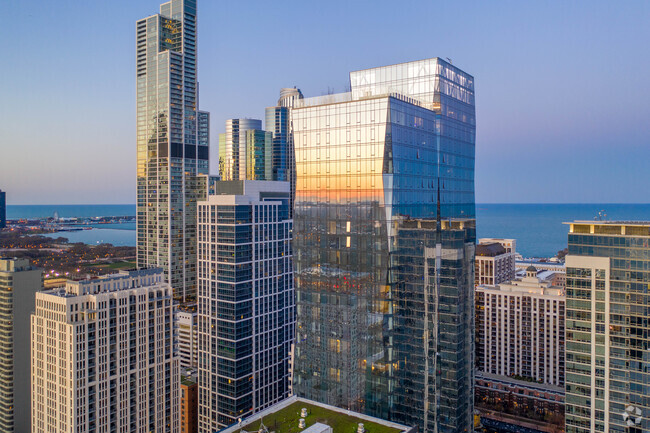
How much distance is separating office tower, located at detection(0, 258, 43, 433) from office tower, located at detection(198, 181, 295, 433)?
4022 centimetres

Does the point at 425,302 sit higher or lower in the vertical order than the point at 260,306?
higher

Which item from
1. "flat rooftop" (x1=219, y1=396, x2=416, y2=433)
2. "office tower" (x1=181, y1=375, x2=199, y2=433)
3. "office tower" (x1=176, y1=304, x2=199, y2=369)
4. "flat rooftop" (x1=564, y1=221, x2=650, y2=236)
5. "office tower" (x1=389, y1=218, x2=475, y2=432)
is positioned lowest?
"office tower" (x1=181, y1=375, x2=199, y2=433)

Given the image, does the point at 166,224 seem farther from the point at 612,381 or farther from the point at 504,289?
the point at 612,381

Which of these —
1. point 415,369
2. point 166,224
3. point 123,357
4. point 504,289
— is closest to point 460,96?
point 415,369

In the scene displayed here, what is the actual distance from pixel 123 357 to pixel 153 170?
110556 mm

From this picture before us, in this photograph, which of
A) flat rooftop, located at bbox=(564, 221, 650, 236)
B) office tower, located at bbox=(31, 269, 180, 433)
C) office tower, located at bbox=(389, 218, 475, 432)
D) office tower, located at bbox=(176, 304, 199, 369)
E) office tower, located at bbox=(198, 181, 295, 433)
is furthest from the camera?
office tower, located at bbox=(176, 304, 199, 369)

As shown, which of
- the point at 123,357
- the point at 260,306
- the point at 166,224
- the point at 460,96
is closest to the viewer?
the point at 460,96

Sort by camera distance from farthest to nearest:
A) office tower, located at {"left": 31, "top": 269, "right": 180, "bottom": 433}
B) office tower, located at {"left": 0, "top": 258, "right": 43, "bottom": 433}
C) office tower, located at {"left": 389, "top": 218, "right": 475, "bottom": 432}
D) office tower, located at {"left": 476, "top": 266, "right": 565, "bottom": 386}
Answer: office tower, located at {"left": 476, "top": 266, "right": 565, "bottom": 386}, office tower, located at {"left": 0, "top": 258, "right": 43, "bottom": 433}, office tower, located at {"left": 31, "top": 269, "right": 180, "bottom": 433}, office tower, located at {"left": 389, "top": 218, "right": 475, "bottom": 432}

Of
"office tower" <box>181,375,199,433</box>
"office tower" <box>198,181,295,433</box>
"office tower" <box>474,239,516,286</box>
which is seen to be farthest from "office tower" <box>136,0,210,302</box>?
"office tower" <box>474,239,516,286</box>

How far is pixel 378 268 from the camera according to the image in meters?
60.8

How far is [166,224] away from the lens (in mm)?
172500

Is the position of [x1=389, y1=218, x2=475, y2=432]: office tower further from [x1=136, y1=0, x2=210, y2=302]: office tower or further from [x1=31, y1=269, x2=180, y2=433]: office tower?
[x1=136, y1=0, x2=210, y2=302]: office tower

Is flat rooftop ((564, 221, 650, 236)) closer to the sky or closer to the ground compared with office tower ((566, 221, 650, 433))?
closer to the sky

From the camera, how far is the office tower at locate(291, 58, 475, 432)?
6069 centimetres
